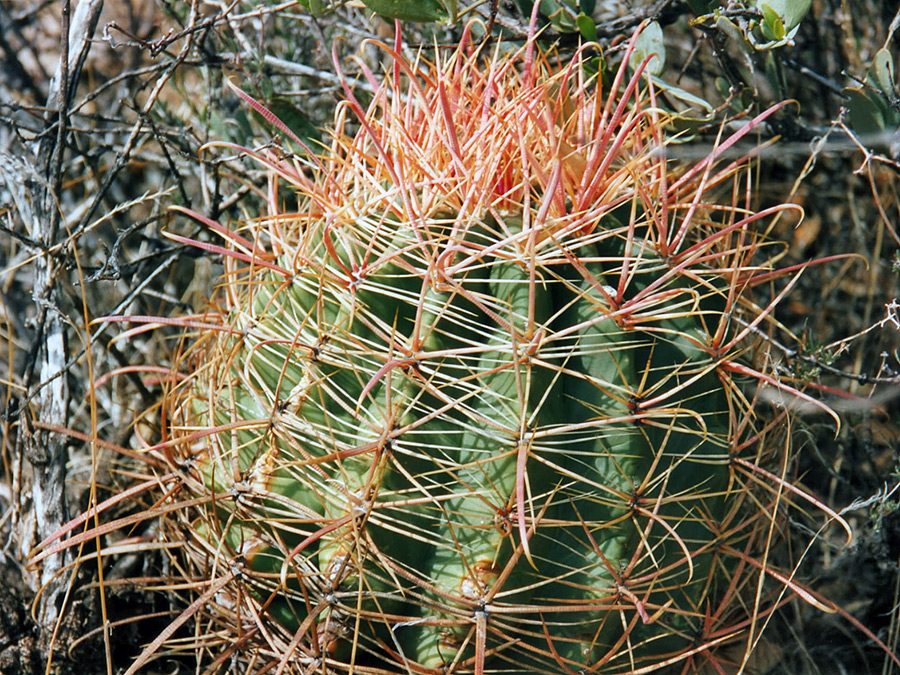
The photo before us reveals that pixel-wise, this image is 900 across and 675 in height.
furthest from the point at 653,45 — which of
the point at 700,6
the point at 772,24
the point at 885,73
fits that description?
the point at 885,73

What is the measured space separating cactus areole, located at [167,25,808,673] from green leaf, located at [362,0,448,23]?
0.60 ft

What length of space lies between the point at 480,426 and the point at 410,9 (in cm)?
67

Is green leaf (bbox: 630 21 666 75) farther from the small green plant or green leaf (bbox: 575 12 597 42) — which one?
the small green plant

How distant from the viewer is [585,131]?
45.1 inches

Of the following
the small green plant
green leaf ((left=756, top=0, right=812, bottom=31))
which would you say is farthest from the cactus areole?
green leaf ((left=756, top=0, right=812, bottom=31))

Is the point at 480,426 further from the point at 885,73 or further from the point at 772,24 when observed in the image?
the point at 885,73

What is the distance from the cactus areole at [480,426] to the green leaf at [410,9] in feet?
A: 0.60

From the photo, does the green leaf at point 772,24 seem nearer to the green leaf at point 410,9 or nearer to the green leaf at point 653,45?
the green leaf at point 653,45

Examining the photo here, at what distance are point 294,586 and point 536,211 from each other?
1.79 feet

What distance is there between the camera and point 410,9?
1271 mm

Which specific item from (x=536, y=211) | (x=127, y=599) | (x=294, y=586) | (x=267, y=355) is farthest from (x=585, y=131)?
(x=127, y=599)

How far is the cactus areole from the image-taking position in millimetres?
943

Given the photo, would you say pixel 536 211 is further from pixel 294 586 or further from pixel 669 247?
pixel 294 586

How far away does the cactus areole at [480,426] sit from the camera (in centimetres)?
94
